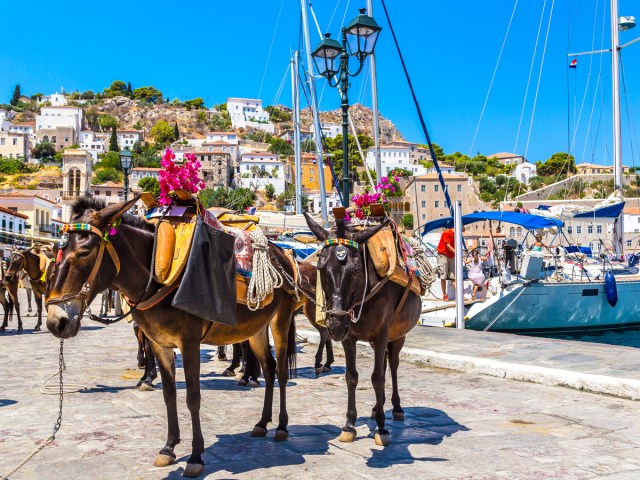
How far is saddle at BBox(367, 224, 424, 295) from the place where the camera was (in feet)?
18.9

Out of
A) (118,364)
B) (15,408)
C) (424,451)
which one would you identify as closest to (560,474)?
(424,451)

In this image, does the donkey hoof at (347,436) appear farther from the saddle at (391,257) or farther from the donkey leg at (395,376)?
the saddle at (391,257)

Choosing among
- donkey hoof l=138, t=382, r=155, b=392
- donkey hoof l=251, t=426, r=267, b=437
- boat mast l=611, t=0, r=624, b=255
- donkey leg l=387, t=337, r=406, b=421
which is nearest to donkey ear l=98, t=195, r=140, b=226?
donkey hoof l=251, t=426, r=267, b=437

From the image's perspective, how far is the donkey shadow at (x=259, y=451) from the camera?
4.93 metres

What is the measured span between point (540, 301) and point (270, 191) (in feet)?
399

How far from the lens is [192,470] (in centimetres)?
469

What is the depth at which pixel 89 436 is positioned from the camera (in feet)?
19.0

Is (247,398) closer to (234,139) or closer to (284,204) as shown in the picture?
(284,204)

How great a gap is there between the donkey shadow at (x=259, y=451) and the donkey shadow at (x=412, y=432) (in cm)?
50

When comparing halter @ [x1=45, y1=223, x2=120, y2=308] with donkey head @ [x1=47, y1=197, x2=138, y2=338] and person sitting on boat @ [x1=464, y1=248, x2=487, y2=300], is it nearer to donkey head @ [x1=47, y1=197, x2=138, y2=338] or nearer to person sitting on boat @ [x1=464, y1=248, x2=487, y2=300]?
donkey head @ [x1=47, y1=197, x2=138, y2=338]

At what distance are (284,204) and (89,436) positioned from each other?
128m

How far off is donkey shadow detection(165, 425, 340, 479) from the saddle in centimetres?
160

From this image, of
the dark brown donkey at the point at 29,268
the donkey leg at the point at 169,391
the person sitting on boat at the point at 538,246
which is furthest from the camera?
the person sitting on boat at the point at 538,246

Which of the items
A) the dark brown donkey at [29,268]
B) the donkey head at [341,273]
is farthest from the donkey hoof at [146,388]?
the dark brown donkey at [29,268]
